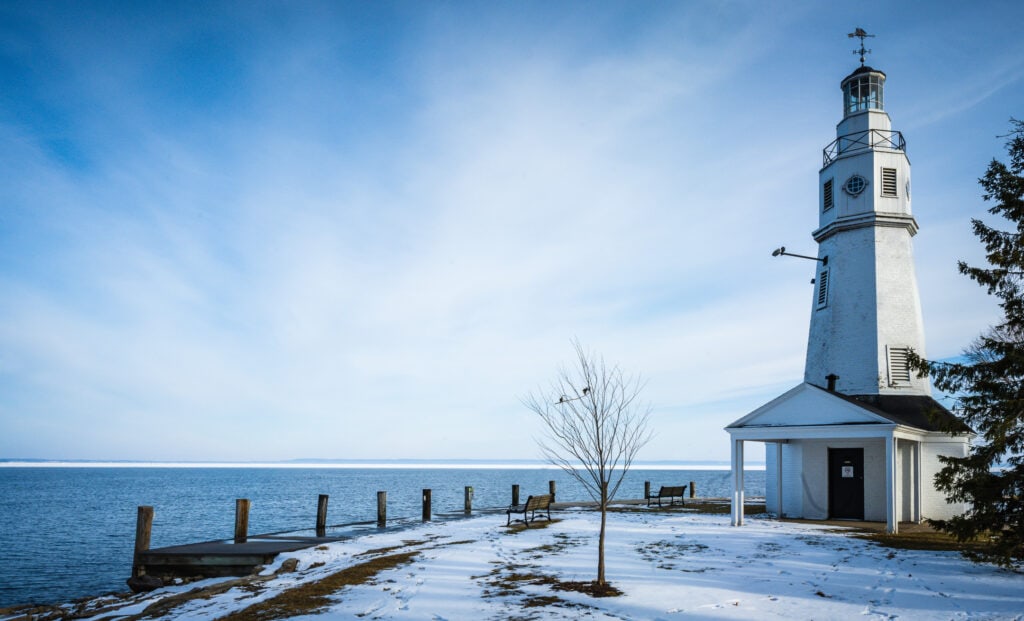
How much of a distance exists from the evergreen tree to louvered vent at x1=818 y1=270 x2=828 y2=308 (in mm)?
10759

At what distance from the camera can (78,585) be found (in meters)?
21.3

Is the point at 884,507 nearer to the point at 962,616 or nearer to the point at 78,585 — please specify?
the point at 962,616

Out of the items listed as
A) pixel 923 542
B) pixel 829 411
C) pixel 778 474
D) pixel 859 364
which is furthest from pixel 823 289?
pixel 923 542

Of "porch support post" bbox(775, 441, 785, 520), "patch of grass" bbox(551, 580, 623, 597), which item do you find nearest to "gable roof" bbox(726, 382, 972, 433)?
"porch support post" bbox(775, 441, 785, 520)

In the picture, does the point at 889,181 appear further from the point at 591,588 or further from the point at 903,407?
the point at 591,588

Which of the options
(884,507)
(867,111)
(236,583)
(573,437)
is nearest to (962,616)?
(573,437)

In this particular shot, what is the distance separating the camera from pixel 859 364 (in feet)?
74.2

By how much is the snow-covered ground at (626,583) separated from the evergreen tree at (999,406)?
73 centimetres

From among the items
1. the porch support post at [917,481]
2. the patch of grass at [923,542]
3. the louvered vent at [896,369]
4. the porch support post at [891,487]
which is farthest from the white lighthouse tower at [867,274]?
the patch of grass at [923,542]

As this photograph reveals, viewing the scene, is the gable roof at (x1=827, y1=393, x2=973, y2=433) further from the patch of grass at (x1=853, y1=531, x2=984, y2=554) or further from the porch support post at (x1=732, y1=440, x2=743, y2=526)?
the porch support post at (x1=732, y1=440, x2=743, y2=526)

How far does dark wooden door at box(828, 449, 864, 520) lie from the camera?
21.5 m

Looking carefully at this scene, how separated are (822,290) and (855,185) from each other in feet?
12.4

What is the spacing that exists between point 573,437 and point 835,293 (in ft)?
47.3

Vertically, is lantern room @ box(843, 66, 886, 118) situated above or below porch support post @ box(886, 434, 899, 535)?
above
